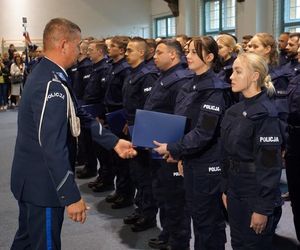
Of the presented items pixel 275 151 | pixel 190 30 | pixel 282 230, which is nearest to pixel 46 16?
pixel 190 30

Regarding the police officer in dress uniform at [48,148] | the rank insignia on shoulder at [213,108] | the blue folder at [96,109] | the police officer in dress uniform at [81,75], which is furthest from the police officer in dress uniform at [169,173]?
the police officer in dress uniform at [81,75]

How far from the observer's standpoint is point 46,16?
1367cm

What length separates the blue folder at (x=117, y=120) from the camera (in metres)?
3.93

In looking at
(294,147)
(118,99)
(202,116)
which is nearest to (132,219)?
(118,99)

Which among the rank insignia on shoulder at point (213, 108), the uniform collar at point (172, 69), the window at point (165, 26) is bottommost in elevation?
the rank insignia on shoulder at point (213, 108)

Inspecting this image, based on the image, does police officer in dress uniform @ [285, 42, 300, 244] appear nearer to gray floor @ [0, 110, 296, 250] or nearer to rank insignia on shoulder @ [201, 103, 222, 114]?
gray floor @ [0, 110, 296, 250]

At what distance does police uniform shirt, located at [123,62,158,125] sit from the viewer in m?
3.67

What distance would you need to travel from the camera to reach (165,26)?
1409 centimetres

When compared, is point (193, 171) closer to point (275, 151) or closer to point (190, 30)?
point (275, 151)

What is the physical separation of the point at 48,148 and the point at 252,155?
990 mm

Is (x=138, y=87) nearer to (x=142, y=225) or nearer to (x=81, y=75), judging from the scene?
(x=142, y=225)

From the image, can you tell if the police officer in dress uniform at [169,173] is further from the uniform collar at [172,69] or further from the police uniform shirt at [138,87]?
the police uniform shirt at [138,87]

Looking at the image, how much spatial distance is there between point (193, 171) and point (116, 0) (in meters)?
12.7

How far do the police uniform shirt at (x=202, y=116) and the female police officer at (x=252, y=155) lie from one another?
0.68ft
